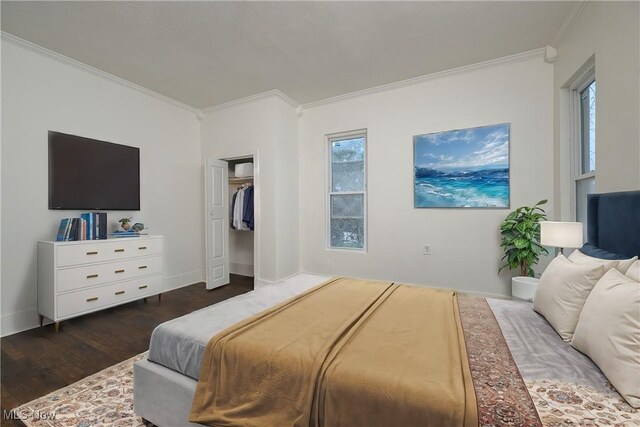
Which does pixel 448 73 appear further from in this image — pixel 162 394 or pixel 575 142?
pixel 162 394

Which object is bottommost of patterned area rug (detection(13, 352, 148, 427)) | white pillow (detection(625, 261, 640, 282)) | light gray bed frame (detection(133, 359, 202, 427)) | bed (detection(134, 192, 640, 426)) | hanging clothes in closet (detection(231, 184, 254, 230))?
patterned area rug (detection(13, 352, 148, 427))

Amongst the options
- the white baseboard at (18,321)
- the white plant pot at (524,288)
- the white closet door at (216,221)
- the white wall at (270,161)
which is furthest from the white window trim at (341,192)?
the white baseboard at (18,321)

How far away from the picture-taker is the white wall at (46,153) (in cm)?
255

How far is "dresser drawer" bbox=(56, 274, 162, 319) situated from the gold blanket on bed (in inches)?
90.9

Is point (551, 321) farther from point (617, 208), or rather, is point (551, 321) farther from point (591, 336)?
point (617, 208)

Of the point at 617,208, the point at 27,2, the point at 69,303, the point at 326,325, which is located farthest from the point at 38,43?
the point at 617,208

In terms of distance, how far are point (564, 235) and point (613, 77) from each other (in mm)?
1104

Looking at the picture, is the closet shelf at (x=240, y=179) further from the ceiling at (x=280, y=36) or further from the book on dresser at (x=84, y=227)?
the book on dresser at (x=84, y=227)

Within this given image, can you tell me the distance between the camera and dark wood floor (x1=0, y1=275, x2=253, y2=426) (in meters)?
1.78

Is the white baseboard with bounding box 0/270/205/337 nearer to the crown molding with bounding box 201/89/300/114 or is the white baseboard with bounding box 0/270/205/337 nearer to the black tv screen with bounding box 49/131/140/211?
the black tv screen with bounding box 49/131/140/211

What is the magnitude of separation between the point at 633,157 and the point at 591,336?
1.28 meters

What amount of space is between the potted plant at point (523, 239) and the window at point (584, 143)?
0.30m

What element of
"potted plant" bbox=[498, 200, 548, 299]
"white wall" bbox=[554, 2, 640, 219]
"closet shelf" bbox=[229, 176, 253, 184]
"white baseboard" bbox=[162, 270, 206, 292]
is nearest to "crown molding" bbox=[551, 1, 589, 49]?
"white wall" bbox=[554, 2, 640, 219]

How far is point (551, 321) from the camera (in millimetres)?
1377
